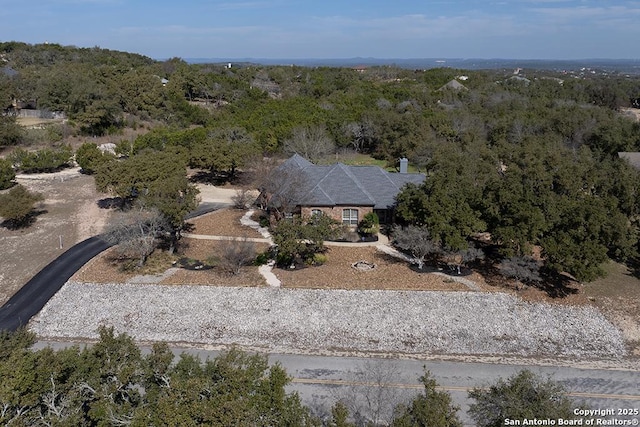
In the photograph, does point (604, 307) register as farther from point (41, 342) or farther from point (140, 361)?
point (41, 342)

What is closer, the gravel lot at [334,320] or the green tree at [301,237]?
the gravel lot at [334,320]

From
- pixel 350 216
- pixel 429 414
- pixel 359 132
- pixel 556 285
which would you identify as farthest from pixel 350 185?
pixel 359 132

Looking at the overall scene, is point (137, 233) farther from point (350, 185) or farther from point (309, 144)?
point (309, 144)

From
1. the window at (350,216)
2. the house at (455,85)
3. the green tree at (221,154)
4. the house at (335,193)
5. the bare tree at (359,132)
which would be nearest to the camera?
the house at (335,193)

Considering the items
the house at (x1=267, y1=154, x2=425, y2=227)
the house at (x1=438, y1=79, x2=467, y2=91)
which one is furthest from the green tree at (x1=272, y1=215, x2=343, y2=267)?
the house at (x1=438, y1=79, x2=467, y2=91)

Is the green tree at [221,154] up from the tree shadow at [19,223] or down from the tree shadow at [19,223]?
up

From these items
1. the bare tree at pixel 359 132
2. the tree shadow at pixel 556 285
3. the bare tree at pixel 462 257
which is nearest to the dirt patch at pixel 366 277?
the bare tree at pixel 462 257

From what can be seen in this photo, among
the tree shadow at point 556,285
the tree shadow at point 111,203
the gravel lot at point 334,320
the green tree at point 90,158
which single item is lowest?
the gravel lot at point 334,320

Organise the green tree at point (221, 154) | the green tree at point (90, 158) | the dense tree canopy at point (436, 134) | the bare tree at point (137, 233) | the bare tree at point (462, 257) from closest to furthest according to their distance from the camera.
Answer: the dense tree canopy at point (436, 134), the bare tree at point (462, 257), the bare tree at point (137, 233), the green tree at point (221, 154), the green tree at point (90, 158)

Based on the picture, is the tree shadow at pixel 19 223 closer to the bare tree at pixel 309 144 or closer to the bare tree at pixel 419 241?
the bare tree at pixel 309 144
